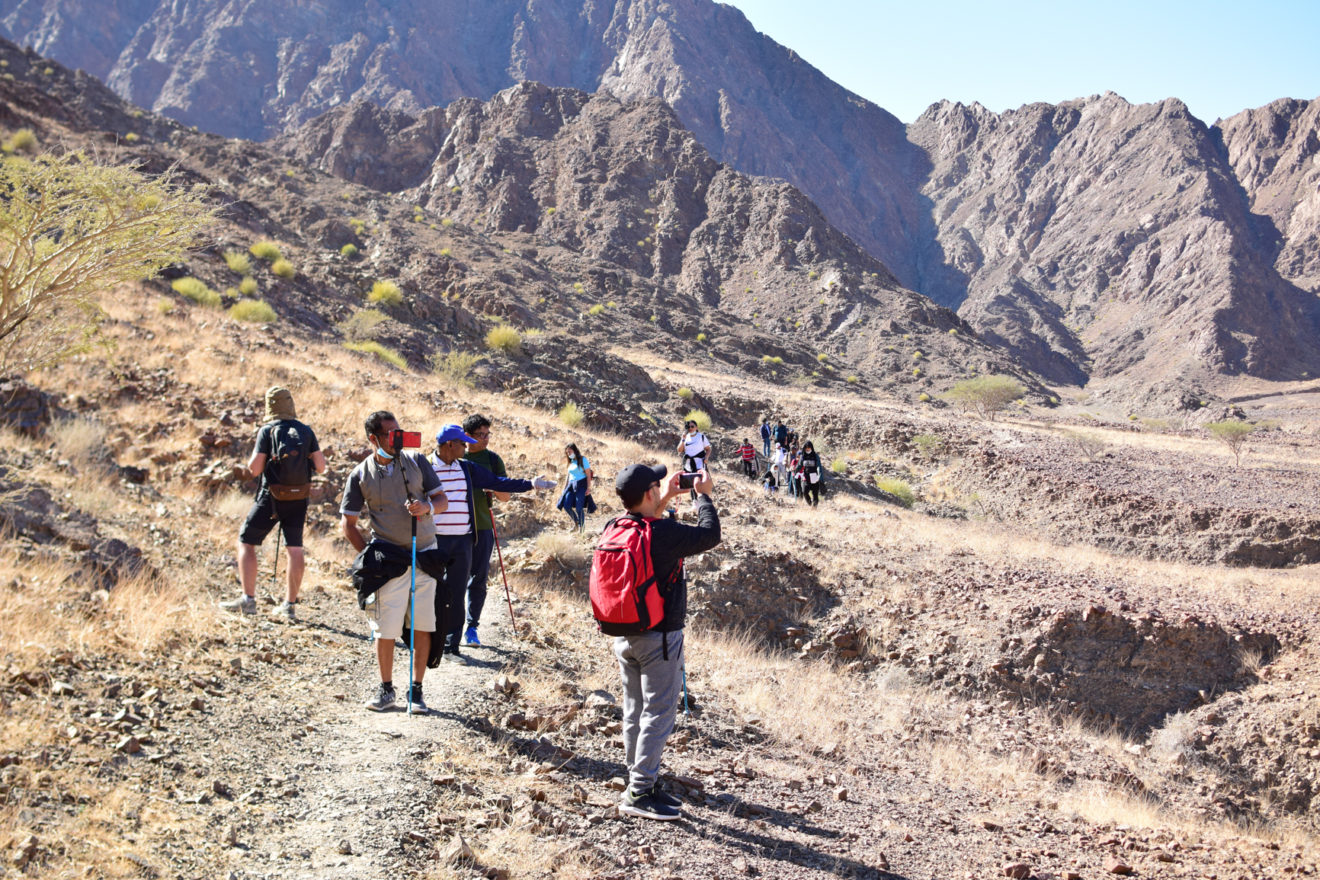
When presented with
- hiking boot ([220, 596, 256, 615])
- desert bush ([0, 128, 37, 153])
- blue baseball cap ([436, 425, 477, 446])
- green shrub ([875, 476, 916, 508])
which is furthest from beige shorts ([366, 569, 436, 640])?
desert bush ([0, 128, 37, 153])

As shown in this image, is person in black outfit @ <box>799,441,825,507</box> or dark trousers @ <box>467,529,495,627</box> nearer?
dark trousers @ <box>467,529,495,627</box>

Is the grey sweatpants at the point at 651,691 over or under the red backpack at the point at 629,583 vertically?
under

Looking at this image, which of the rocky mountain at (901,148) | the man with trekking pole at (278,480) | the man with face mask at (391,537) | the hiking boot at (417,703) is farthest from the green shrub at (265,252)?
the rocky mountain at (901,148)

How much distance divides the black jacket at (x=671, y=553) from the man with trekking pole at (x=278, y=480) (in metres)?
3.23

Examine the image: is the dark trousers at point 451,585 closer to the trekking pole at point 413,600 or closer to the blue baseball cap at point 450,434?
the trekking pole at point 413,600

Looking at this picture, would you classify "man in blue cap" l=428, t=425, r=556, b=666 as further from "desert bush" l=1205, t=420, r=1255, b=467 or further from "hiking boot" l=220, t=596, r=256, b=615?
"desert bush" l=1205, t=420, r=1255, b=467

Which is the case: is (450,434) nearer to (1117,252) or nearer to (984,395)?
(984,395)

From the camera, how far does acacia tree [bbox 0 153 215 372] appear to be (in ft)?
21.2

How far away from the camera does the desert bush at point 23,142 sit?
84.9ft

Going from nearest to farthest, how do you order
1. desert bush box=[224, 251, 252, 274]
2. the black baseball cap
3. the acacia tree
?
the black baseball cap
the acacia tree
desert bush box=[224, 251, 252, 274]

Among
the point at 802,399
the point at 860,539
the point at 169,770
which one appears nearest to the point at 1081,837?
the point at 169,770

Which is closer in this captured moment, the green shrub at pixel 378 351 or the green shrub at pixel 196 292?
the green shrub at pixel 196 292

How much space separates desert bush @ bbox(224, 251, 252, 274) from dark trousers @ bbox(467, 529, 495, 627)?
20.2m

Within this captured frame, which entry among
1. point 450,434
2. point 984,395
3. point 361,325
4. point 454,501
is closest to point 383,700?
point 454,501
